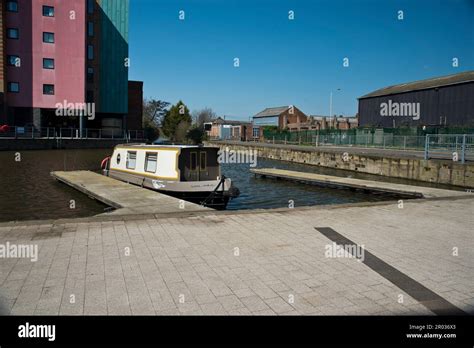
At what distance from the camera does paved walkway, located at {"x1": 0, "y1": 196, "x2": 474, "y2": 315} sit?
14.1ft

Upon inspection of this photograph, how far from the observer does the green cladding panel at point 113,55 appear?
5219cm

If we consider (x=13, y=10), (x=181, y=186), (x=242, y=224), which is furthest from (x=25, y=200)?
(x=13, y=10)

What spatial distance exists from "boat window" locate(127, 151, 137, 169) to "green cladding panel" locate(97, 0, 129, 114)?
1477 inches

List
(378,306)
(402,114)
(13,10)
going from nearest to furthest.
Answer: (378,306)
(13,10)
(402,114)

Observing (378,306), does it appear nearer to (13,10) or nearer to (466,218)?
(466,218)

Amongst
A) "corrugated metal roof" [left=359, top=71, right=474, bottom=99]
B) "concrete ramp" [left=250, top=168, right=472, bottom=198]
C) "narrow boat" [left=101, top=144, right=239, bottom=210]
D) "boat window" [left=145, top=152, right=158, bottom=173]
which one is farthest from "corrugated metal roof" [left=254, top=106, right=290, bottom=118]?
"narrow boat" [left=101, top=144, right=239, bottom=210]

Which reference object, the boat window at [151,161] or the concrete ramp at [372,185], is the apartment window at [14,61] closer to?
the concrete ramp at [372,185]

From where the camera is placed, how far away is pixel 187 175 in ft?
46.8

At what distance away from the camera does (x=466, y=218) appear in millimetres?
9547

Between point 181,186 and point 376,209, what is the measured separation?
256 inches
